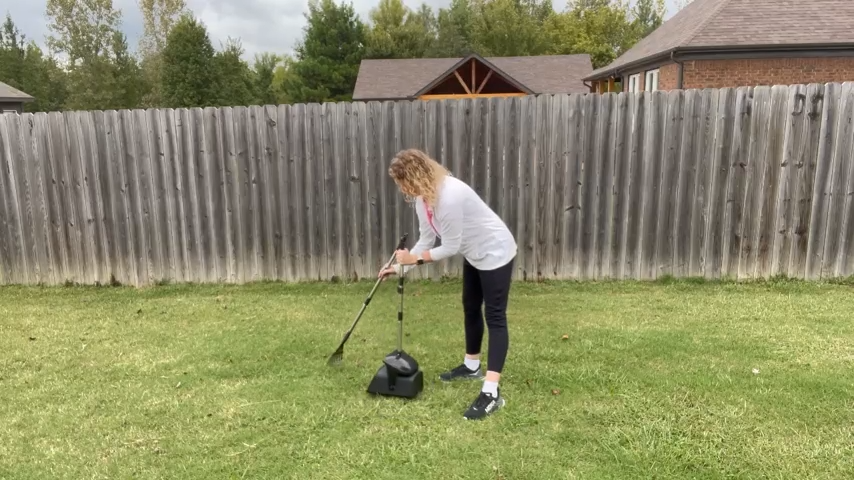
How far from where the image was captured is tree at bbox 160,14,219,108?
100 ft

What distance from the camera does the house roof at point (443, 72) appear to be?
28.4 meters

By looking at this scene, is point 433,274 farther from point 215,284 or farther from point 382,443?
point 382,443

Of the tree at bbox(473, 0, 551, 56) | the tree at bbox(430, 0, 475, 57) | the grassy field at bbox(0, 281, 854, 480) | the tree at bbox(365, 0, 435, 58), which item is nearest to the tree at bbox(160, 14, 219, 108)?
the tree at bbox(365, 0, 435, 58)

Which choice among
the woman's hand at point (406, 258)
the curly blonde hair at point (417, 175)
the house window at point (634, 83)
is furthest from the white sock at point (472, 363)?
the house window at point (634, 83)

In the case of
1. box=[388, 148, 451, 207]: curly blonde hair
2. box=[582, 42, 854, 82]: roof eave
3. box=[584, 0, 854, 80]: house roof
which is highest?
box=[584, 0, 854, 80]: house roof

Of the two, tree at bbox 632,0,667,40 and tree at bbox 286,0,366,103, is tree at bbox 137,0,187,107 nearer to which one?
tree at bbox 286,0,366,103

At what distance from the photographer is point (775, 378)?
405cm

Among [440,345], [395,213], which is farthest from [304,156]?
[440,345]

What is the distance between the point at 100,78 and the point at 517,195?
38.2 meters

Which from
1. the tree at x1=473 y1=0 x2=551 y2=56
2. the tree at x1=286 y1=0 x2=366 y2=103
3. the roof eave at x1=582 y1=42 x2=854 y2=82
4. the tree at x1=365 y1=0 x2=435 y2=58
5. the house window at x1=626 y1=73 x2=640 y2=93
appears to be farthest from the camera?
the tree at x1=473 y1=0 x2=551 y2=56

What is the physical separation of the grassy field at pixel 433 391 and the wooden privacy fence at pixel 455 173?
2.01ft

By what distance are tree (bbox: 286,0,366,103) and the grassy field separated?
34.1m

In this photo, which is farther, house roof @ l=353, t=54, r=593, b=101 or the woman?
house roof @ l=353, t=54, r=593, b=101

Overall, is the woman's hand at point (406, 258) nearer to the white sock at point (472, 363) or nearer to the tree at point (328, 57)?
the white sock at point (472, 363)
